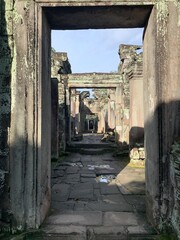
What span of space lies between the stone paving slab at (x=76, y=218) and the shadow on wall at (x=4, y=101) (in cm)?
66

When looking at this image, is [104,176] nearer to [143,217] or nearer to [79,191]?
[79,191]

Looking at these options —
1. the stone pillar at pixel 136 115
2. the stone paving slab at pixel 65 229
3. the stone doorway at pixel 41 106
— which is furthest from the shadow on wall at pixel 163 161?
the stone pillar at pixel 136 115

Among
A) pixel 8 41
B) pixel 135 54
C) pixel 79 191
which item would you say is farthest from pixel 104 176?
pixel 135 54

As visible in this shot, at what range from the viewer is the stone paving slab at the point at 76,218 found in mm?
2959

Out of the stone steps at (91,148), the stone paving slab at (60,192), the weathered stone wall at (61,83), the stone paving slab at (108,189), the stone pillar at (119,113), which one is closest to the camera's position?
the stone paving slab at (60,192)

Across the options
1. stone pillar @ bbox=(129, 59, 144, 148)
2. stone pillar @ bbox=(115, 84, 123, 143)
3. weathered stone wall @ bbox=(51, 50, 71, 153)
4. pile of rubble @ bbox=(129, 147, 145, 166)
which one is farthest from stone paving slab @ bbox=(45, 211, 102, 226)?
stone pillar @ bbox=(115, 84, 123, 143)

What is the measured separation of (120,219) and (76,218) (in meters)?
0.58

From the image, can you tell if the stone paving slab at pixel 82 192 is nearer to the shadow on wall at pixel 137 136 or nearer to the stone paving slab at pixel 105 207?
the stone paving slab at pixel 105 207

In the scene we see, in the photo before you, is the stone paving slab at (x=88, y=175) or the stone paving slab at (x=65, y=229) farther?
the stone paving slab at (x=88, y=175)

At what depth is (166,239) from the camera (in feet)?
8.41

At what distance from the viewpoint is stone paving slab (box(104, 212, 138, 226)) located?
2.95 meters

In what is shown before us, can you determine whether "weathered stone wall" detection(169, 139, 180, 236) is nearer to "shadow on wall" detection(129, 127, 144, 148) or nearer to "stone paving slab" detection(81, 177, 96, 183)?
"stone paving slab" detection(81, 177, 96, 183)

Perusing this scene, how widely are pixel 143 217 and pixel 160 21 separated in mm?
2559

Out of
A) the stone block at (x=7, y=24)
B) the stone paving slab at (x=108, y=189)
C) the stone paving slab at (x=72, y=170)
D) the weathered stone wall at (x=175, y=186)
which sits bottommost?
the stone paving slab at (x=72, y=170)
